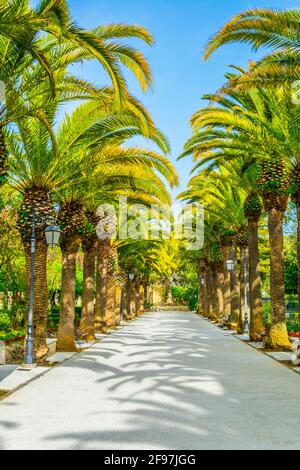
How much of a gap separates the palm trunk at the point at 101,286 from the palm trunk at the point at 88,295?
113 inches

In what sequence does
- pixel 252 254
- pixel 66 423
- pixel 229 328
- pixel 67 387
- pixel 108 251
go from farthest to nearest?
1. pixel 229 328
2. pixel 108 251
3. pixel 252 254
4. pixel 67 387
5. pixel 66 423

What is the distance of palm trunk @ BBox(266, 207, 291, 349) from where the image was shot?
17.3 metres

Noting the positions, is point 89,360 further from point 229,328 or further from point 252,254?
point 229,328

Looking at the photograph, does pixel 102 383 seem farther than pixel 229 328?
No

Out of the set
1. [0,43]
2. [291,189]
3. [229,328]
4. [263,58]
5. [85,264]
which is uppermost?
[263,58]

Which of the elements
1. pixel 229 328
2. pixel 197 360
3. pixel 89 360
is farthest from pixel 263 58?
pixel 229 328

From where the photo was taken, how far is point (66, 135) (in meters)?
14.6

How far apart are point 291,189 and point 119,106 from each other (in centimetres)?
670

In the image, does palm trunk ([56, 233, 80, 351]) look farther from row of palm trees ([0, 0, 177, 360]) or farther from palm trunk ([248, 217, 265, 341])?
palm trunk ([248, 217, 265, 341])

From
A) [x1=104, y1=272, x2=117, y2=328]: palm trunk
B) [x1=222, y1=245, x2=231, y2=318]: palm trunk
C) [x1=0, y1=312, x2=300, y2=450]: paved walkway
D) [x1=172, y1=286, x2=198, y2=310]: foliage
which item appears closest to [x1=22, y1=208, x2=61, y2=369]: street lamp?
[x1=0, y1=312, x2=300, y2=450]: paved walkway

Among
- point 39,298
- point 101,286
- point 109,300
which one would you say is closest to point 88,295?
point 101,286

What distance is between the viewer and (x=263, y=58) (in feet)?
42.8

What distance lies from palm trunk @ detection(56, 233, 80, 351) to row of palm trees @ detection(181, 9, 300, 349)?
18.0 ft

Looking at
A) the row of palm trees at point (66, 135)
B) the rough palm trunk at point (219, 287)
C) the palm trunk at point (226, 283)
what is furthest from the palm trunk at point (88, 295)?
the rough palm trunk at point (219, 287)
